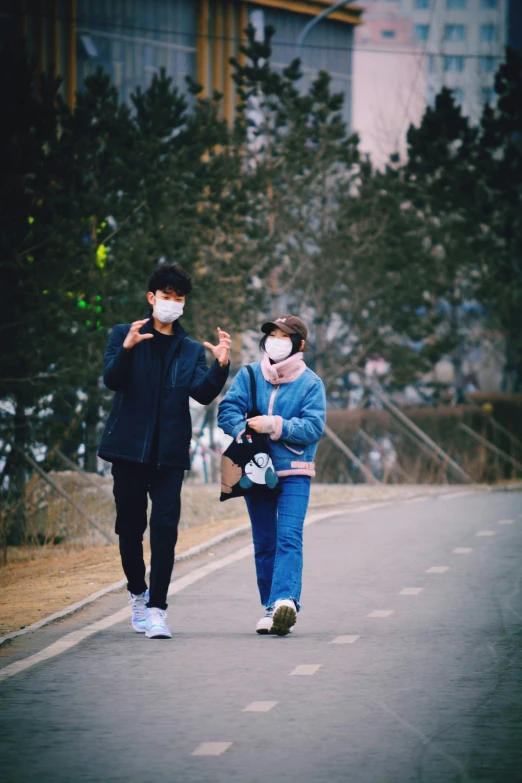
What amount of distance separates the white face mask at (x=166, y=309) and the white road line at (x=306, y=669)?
2024mm

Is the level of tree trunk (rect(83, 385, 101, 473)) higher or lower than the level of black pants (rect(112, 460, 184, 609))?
lower

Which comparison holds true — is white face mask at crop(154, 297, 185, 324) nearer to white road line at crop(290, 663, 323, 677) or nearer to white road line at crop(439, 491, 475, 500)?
white road line at crop(290, 663, 323, 677)

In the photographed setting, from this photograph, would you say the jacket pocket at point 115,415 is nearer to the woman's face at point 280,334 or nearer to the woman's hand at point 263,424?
the woman's hand at point 263,424

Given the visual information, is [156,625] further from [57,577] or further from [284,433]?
[57,577]

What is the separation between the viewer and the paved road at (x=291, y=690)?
6.26m

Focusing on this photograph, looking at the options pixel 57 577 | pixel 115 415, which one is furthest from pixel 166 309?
pixel 57 577

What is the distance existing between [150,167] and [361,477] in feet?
27.3

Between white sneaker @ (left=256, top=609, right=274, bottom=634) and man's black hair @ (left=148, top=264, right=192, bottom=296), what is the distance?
6.08 feet

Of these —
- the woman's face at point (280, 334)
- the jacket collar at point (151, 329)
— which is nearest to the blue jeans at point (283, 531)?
the woman's face at point (280, 334)

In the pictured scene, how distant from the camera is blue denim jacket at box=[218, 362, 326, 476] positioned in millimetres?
9234

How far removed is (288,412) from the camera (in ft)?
30.7

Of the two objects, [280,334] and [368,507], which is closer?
Answer: [280,334]

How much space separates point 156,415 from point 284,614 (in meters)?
1.29

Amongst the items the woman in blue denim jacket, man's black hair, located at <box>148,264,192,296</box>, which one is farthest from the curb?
man's black hair, located at <box>148,264,192,296</box>
